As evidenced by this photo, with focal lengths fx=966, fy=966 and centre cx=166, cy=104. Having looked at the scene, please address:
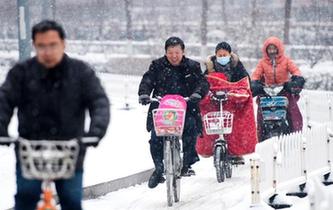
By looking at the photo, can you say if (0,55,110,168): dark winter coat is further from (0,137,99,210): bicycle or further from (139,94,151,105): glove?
(139,94,151,105): glove

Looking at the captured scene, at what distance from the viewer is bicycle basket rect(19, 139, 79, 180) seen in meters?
5.71

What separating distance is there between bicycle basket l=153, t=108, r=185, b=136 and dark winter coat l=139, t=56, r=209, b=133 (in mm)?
714

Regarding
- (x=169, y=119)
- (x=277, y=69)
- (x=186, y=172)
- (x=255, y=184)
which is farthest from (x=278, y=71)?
(x=255, y=184)

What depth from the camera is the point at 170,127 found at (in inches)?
404

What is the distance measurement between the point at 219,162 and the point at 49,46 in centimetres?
645

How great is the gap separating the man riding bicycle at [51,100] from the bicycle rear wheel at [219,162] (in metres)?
6.11

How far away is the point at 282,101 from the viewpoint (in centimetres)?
1348

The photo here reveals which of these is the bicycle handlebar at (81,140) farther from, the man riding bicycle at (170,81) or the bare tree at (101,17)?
the bare tree at (101,17)

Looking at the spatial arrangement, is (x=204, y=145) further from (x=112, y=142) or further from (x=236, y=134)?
(x=112, y=142)

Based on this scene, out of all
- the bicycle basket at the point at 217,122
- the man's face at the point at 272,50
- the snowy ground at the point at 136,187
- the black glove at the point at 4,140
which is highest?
the man's face at the point at 272,50

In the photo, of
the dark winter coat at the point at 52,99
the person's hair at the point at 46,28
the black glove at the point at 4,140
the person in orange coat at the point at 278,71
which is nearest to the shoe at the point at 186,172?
the person in orange coat at the point at 278,71

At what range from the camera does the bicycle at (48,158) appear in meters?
5.72

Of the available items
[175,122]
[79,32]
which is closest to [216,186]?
[175,122]

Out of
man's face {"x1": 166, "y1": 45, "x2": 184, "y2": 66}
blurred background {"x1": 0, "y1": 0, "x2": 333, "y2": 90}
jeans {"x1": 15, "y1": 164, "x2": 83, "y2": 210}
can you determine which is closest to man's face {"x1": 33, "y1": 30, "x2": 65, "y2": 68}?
jeans {"x1": 15, "y1": 164, "x2": 83, "y2": 210}
